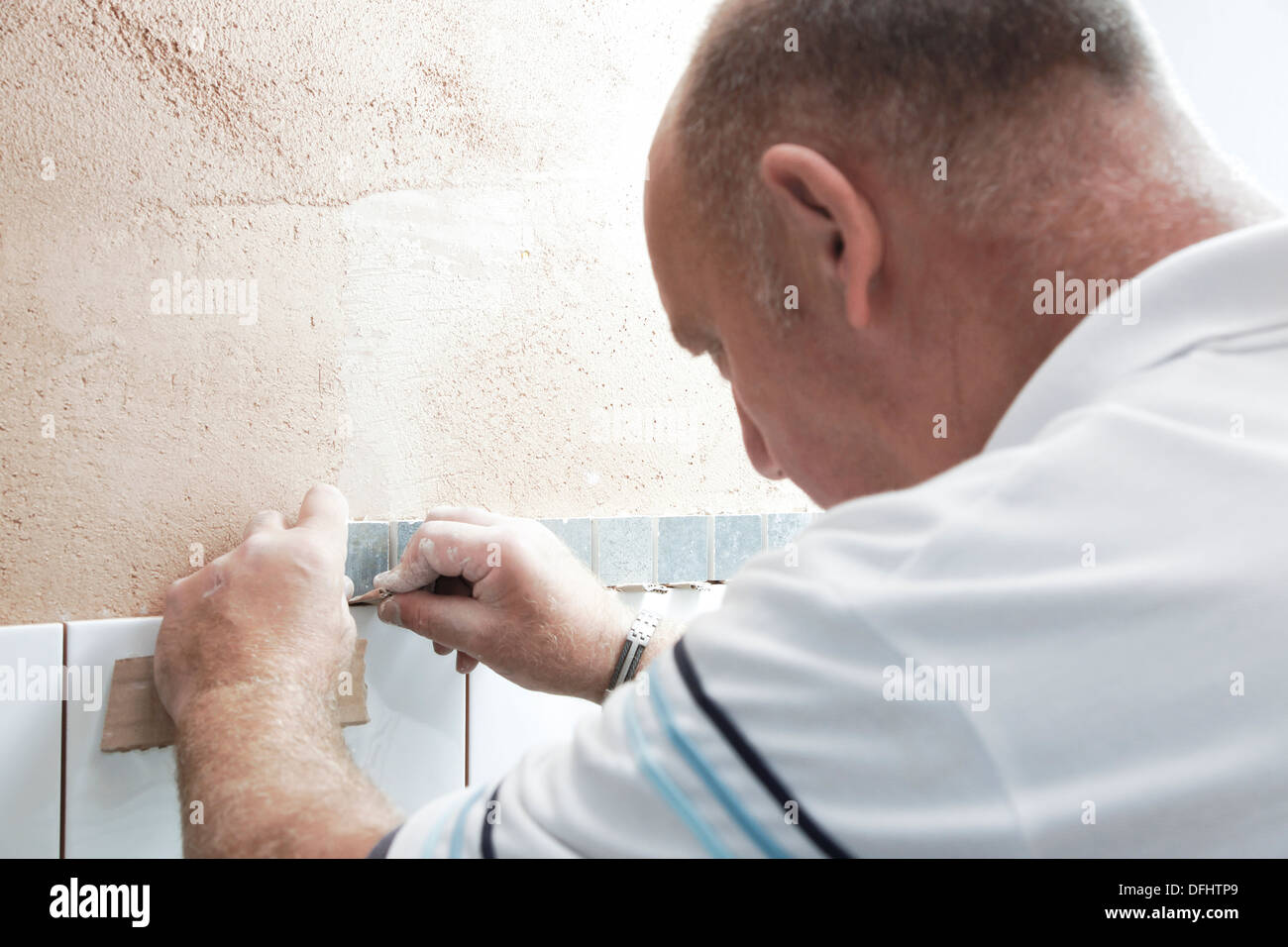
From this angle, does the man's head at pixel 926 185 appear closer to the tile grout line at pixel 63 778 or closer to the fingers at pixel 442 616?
the fingers at pixel 442 616

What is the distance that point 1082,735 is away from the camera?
42 cm

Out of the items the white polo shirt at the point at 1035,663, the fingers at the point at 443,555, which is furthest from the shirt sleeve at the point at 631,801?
the fingers at the point at 443,555

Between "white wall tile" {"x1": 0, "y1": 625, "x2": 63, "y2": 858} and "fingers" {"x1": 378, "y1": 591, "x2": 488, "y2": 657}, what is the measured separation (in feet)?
0.92

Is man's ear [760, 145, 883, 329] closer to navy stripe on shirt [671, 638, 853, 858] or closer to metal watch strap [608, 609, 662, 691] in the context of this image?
navy stripe on shirt [671, 638, 853, 858]

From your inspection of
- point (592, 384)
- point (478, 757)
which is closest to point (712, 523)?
point (592, 384)

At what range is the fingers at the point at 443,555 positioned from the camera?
0.87 metres

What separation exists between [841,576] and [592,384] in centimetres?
67

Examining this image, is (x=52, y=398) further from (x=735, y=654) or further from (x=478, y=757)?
(x=735, y=654)

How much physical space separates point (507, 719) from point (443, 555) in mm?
268

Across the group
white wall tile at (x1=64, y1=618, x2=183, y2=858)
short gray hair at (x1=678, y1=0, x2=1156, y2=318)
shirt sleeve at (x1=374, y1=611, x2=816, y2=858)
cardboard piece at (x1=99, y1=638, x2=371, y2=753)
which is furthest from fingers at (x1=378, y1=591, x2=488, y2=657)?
short gray hair at (x1=678, y1=0, x2=1156, y2=318)

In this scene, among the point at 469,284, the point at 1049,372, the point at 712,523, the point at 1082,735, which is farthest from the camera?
the point at 712,523

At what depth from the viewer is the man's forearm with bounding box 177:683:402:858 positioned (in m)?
0.54

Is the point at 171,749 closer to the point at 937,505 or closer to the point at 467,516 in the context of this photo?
the point at 467,516
